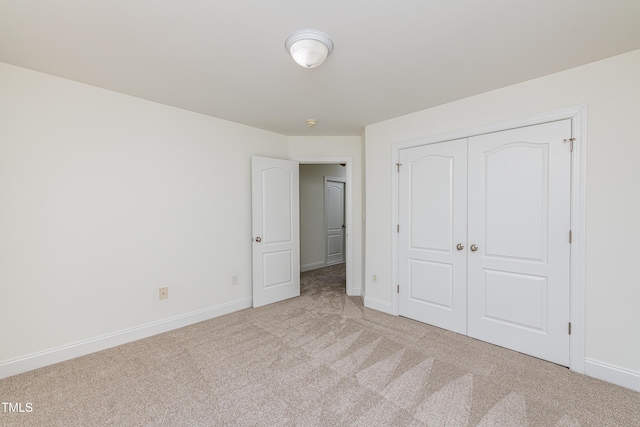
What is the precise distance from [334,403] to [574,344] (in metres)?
1.94

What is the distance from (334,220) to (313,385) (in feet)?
15.0

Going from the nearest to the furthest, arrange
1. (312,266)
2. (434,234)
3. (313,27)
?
(313,27) < (434,234) < (312,266)

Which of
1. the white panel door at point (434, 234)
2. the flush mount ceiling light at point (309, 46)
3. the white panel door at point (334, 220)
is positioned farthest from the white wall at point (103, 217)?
the white panel door at point (334, 220)

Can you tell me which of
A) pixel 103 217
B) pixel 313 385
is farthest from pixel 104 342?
pixel 313 385

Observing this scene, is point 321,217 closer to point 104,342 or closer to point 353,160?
point 353,160

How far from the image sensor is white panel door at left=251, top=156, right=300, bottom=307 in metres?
3.57

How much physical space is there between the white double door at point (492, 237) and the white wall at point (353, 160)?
854mm

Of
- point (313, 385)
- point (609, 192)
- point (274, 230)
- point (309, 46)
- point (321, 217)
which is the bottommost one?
point (313, 385)

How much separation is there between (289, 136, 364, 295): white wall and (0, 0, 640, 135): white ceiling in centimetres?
135

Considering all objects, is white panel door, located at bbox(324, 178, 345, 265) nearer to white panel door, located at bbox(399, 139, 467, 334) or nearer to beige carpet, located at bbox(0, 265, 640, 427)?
white panel door, located at bbox(399, 139, 467, 334)

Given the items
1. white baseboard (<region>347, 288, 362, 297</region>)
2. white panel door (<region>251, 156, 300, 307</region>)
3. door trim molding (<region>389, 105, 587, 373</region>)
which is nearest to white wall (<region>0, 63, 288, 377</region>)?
white panel door (<region>251, 156, 300, 307</region>)

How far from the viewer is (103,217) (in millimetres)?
2496

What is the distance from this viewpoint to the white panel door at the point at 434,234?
2.78 m

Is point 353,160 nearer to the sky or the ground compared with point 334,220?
nearer to the sky
